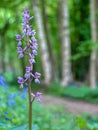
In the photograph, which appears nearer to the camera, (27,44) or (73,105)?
(27,44)

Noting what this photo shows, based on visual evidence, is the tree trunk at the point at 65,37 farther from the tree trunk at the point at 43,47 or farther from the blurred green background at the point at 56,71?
the tree trunk at the point at 43,47

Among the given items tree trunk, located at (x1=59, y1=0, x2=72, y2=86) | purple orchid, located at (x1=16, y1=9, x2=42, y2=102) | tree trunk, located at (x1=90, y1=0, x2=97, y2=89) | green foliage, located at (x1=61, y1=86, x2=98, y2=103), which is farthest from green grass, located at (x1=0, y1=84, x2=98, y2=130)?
tree trunk, located at (x1=59, y1=0, x2=72, y2=86)

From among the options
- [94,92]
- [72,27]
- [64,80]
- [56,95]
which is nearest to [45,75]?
[64,80]

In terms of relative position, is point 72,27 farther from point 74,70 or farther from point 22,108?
point 22,108

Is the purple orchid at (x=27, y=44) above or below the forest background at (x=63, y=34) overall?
above

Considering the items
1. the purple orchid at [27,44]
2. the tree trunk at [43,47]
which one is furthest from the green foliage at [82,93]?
the purple orchid at [27,44]

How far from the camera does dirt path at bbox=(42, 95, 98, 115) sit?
434 inches

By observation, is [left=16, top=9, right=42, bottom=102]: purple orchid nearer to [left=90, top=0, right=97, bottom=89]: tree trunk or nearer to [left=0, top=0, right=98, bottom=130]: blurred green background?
[left=0, top=0, right=98, bottom=130]: blurred green background

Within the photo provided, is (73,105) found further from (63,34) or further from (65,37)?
(63,34)

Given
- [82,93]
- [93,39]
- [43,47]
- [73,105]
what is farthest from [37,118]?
[43,47]

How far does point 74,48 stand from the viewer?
2089 centimetres

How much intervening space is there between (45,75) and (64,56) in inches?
46.9

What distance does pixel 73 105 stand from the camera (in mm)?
12070

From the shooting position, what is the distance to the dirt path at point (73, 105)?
434 inches
